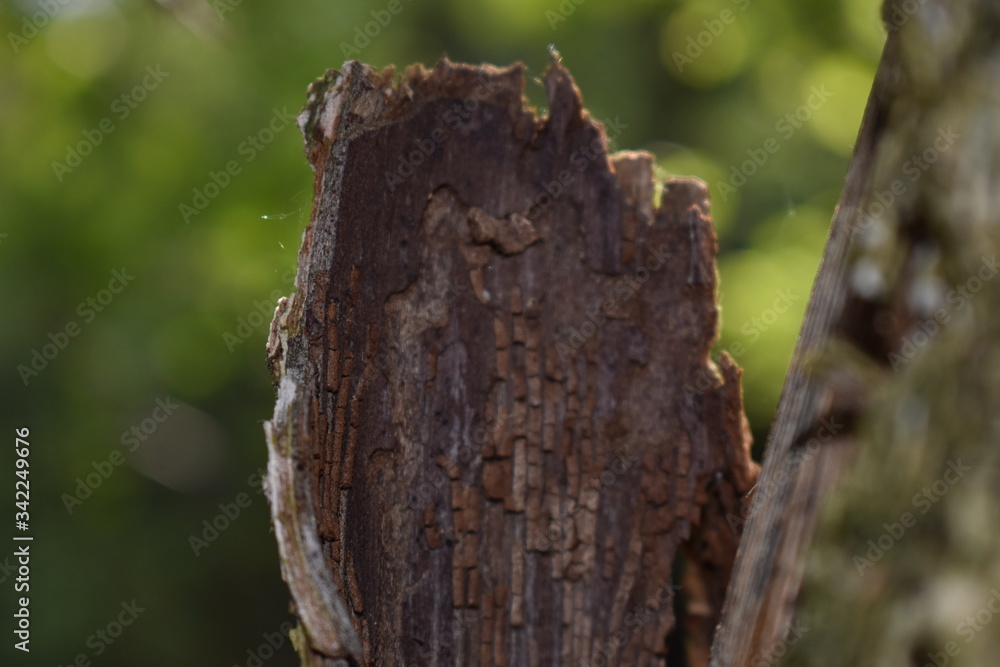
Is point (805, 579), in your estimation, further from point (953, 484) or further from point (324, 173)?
point (324, 173)

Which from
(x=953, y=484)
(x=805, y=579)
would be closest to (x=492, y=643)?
(x=805, y=579)

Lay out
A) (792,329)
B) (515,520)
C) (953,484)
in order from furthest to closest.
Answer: (792,329) → (515,520) → (953,484)

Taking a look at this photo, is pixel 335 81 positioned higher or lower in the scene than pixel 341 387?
higher
